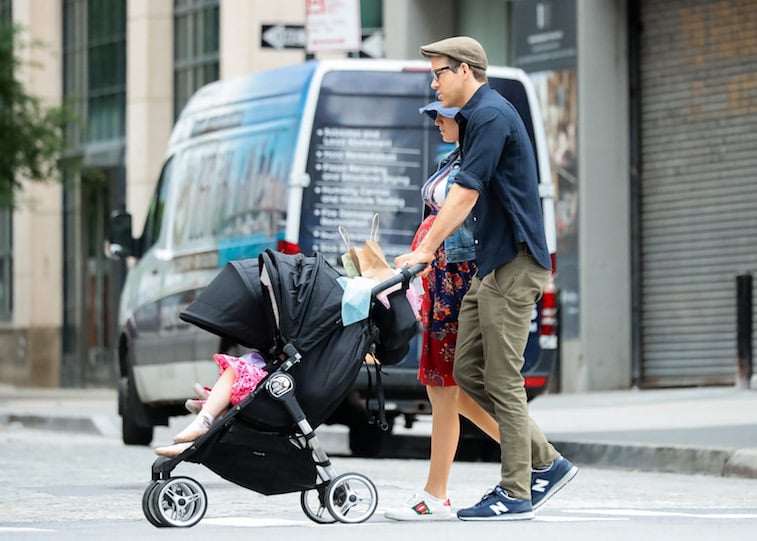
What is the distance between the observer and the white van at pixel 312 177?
12.3m

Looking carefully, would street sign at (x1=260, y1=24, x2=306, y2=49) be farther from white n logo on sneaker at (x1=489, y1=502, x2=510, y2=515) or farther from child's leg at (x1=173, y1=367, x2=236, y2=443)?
white n logo on sneaker at (x1=489, y1=502, x2=510, y2=515)

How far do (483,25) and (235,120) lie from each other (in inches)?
384

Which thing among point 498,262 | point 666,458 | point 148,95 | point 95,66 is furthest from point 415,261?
point 95,66

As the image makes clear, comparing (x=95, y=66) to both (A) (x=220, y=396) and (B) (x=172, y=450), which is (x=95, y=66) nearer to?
(A) (x=220, y=396)

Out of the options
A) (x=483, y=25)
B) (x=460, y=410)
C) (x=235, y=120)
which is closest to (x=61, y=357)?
(x=483, y=25)

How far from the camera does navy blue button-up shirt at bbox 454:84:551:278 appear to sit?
7.52 m

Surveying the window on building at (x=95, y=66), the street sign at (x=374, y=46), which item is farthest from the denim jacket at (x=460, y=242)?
the window on building at (x=95, y=66)

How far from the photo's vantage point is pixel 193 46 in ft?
93.7

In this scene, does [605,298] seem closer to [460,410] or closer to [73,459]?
[73,459]

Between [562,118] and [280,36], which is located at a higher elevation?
[280,36]

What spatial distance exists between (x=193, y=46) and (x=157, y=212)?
14.0 metres

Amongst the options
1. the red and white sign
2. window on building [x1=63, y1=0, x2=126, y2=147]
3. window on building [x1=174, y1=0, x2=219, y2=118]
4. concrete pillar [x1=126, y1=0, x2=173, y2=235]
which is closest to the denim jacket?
the red and white sign

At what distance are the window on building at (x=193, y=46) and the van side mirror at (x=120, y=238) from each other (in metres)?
12.8

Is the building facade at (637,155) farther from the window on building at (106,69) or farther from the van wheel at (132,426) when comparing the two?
the window on building at (106,69)
